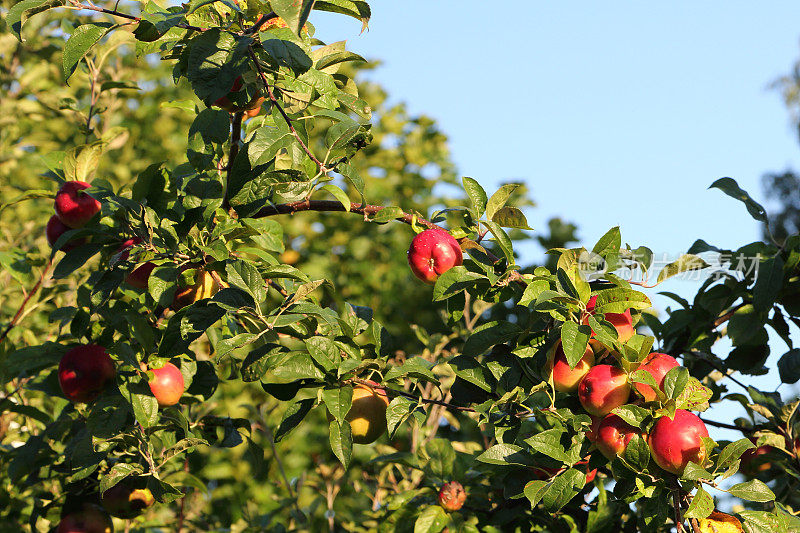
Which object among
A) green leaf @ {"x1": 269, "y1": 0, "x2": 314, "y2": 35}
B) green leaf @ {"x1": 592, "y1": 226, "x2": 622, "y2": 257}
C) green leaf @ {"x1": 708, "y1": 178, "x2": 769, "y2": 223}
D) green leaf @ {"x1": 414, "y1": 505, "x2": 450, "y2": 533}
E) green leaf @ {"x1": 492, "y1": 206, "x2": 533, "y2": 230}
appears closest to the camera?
green leaf @ {"x1": 269, "y1": 0, "x2": 314, "y2": 35}

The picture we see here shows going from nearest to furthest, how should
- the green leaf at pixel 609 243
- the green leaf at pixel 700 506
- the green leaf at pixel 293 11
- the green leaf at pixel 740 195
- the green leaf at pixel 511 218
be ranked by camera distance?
the green leaf at pixel 293 11
the green leaf at pixel 700 506
the green leaf at pixel 609 243
the green leaf at pixel 511 218
the green leaf at pixel 740 195

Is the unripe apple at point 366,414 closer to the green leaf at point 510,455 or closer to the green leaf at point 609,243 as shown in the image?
the green leaf at point 510,455

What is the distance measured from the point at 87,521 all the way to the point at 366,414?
0.76m

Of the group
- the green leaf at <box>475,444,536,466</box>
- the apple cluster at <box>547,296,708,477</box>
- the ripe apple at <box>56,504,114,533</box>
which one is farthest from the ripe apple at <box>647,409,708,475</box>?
the ripe apple at <box>56,504,114,533</box>

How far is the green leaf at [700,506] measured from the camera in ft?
4.00

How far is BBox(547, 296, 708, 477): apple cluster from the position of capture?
128 cm

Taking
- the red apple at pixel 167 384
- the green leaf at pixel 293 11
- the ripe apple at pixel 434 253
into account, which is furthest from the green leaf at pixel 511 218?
the red apple at pixel 167 384

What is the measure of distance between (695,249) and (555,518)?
75 cm

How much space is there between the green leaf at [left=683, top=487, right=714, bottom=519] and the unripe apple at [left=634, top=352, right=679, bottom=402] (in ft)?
0.63

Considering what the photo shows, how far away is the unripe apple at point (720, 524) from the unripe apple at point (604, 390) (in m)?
0.25

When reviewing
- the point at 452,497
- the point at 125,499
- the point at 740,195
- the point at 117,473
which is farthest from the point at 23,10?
the point at 740,195

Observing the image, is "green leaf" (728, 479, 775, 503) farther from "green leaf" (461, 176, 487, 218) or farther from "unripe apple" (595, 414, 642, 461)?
"green leaf" (461, 176, 487, 218)

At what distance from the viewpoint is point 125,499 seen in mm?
1809

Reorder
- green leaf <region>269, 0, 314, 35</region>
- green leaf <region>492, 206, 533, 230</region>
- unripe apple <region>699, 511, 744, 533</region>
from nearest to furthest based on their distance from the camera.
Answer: green leaf <region>269, 0, 314, 35</region>
unripe apple <region>699, 511, 744, 533</region>
green leaf <region>492, 206, 533, 230</region>
